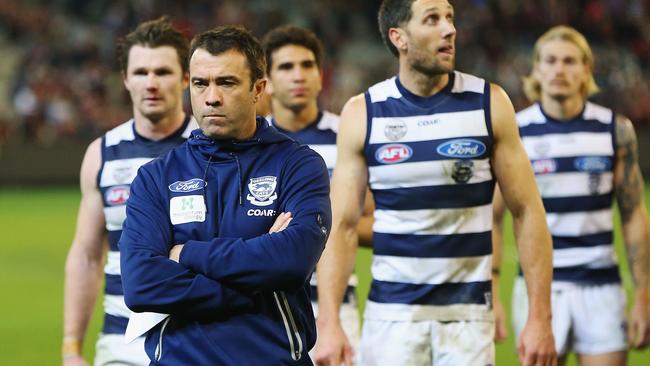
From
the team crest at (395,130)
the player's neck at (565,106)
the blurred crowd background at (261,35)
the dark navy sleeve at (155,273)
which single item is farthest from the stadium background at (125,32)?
the dark navy sleeve at (155,273)

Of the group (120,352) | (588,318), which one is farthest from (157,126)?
(588,318)

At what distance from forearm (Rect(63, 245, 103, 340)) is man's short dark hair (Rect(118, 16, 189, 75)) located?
103cm

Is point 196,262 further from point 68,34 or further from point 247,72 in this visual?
point 68,34

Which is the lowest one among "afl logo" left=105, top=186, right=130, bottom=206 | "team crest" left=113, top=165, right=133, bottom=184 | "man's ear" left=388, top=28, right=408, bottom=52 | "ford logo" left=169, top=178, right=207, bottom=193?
"afl logo" left=105, top=186, right=130, bottom=206

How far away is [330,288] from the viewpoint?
213 inches

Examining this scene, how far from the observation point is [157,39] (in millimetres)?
5984

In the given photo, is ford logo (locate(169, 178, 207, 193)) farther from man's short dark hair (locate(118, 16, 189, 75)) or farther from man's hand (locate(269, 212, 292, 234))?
man's short dark hair (locate(118, 16, 189, 75))

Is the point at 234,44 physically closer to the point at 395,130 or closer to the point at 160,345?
the point at 160,345

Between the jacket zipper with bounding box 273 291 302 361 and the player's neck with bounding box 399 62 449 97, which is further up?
the player's neck with bounding box 399 62 449 97

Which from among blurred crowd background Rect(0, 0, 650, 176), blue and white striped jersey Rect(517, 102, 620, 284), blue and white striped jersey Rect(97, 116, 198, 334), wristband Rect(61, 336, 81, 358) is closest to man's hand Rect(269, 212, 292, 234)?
blue and white striped jersey Rect(97, 116, 198, 334)

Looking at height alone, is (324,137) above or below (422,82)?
below

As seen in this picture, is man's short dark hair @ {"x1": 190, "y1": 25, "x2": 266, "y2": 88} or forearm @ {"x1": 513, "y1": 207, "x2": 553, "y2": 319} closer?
man's short dark hair @ {"x1": 190, "y1": 25, "x2": 266, "y2": 88}

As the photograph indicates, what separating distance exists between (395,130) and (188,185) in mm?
1538

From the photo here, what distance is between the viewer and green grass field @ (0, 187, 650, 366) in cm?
1015
